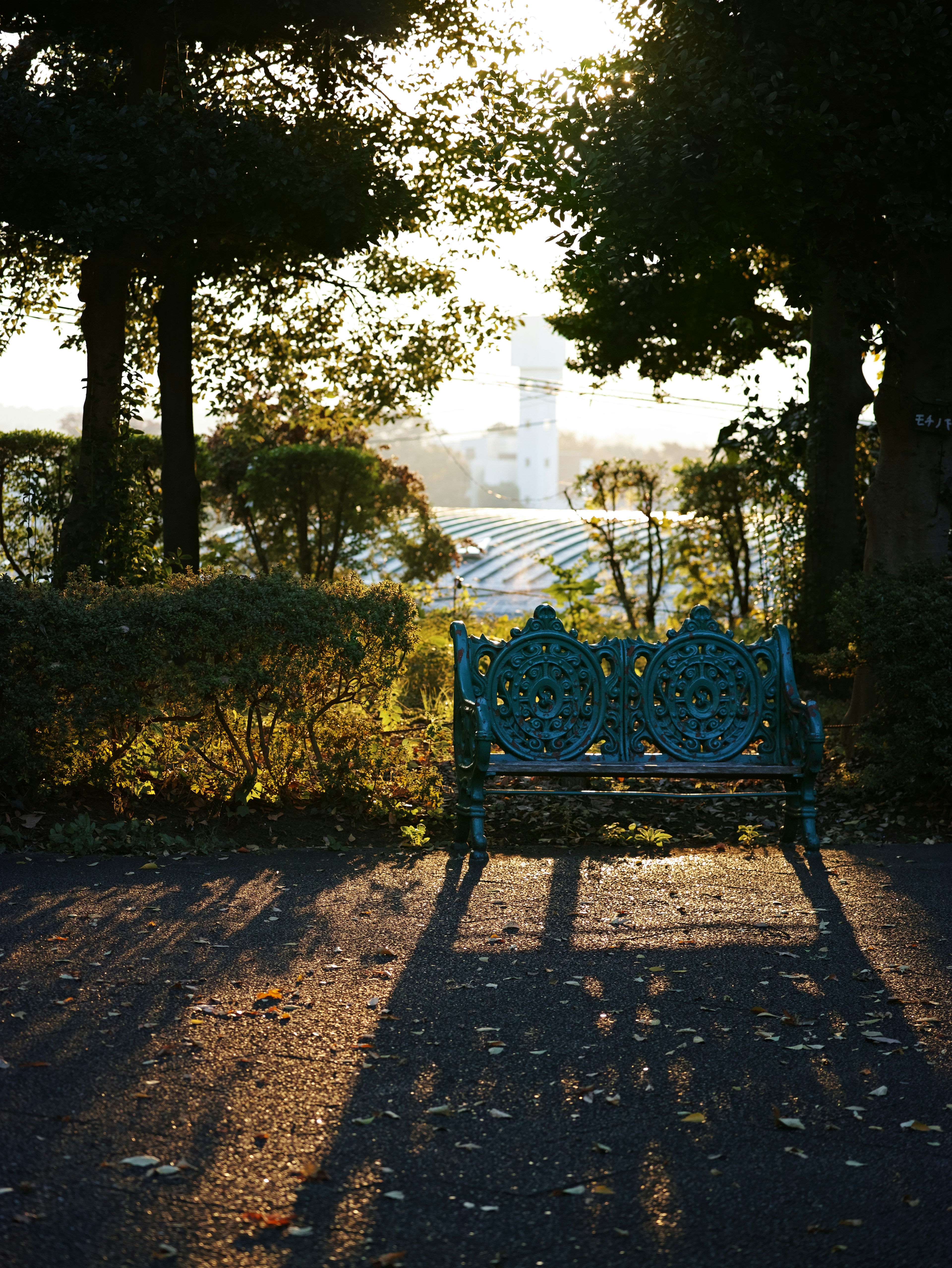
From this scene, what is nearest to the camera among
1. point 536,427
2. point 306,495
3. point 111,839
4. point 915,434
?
point 111,839

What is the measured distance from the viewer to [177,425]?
8.77 meters

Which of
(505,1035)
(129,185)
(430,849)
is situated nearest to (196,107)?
(129,185)

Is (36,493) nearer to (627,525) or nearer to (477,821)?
(627,525)

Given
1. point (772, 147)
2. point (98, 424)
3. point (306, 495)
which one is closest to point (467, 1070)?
point (772, 147)

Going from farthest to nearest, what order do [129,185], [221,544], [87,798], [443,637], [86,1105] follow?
1. [221,544]
2. [443,637]
3. [129,185]
4. [87,798]
5. [86,1105]

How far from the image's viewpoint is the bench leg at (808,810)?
5383mm

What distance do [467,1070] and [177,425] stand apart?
22.0 feet

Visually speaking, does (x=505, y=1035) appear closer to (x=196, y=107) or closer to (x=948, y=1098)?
(x=948, y=1098)

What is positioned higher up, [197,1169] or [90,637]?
[90,637]

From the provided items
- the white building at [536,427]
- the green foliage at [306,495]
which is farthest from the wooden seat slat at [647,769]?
the white building at [536,427]

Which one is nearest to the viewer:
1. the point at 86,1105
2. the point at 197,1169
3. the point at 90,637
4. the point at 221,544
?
the point at 197,1169

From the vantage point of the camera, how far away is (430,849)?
534 cm

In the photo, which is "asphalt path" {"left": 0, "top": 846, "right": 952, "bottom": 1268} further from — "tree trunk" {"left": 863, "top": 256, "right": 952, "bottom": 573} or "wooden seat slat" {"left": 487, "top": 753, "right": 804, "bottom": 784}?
"tree trunk" {"left": 863, "top": 256, "right": 952, "bottom": 573}

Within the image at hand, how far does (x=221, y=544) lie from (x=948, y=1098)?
10.8 m
